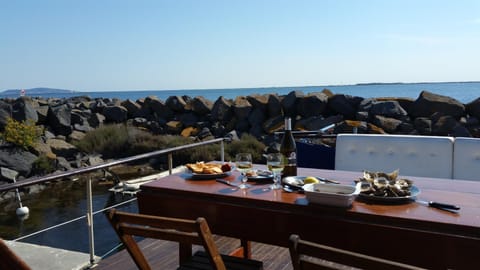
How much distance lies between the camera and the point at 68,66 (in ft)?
67.9

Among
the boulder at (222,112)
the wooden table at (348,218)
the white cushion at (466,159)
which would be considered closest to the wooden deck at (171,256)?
the wooden table at (348,218)

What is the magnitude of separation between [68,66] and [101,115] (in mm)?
9090

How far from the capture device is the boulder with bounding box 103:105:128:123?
13.2 m

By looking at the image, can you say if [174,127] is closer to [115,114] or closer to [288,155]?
[115,114]

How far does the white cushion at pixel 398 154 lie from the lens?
281 centimetres

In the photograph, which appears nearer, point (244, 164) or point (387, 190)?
point (387, 190)

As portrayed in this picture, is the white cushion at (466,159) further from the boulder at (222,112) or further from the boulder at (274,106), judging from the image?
the boulder at (222,112)

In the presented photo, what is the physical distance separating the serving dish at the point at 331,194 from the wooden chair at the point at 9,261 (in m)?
0.98

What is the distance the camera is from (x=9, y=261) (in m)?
0.80

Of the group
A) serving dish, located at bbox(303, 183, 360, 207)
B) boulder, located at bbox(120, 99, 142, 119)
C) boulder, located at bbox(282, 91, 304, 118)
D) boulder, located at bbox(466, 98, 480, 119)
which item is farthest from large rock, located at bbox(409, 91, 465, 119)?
boulder, located at bbox(120, 99, 142, 119)

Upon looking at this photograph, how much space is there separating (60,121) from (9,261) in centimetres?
1214

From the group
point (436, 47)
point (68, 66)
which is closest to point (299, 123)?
point (436, 47)

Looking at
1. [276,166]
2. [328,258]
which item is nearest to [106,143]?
[276,166]

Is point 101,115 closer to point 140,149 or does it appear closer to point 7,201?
point 140,149
